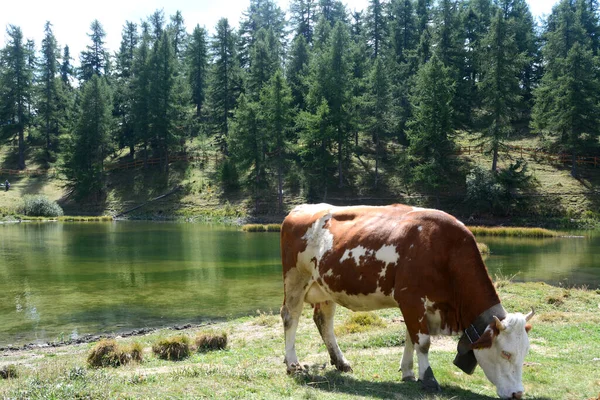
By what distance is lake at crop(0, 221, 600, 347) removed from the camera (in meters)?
16.3

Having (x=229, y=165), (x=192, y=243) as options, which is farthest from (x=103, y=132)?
(x=192, y=243)

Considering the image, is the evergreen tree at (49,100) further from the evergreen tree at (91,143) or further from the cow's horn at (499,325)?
the cow's horn at (499,325)

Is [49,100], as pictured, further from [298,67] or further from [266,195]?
[266,195]

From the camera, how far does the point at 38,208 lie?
57250 mm

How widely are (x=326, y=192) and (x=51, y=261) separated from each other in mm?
35151

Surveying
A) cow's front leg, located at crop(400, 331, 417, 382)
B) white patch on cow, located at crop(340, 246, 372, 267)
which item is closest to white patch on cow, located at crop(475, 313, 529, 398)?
cow's front leg, located at crop(400, 331, 417, 382)

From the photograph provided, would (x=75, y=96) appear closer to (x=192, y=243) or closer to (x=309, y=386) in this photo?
(x=192, y=243)

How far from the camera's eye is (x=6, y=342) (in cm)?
1358

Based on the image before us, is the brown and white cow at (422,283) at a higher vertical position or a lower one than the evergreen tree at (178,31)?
lower

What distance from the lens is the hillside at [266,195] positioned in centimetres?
5072

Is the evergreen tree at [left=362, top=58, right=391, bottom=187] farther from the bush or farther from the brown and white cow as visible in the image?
the brown and white cow

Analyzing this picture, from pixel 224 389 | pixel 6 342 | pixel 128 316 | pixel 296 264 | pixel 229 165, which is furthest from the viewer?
pixel 229 165

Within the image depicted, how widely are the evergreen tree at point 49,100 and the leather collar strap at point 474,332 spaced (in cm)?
7945

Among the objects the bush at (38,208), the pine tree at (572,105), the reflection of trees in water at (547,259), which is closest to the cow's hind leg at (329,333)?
the reflection of trees in water at (547,259)
